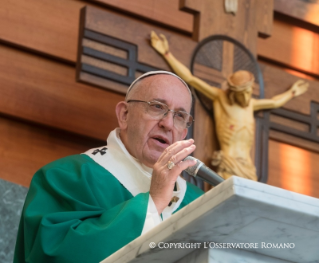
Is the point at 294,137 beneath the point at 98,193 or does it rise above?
above

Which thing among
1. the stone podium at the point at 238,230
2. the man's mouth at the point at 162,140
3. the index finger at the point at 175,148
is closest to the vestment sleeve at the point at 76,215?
the index finger at the point at 175,148

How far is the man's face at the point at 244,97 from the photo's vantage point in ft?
15.4

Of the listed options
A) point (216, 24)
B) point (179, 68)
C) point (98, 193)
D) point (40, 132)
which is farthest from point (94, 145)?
point (98, 193)

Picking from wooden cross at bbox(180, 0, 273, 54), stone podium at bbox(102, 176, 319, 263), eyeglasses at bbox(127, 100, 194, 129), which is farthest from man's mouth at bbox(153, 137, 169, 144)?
stone podium at bbox(102, 176, 319, 263)

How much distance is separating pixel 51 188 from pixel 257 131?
2.04 metres

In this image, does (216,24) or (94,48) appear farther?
(216,24)

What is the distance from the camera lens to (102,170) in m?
3.56

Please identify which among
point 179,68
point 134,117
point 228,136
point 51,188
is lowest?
point 51,188

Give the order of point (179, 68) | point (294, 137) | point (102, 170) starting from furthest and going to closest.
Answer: point (294, 137)
point (179, 68)
point (102, 170)

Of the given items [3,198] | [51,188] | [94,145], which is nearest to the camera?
[51,188]

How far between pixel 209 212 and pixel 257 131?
3.28 metres

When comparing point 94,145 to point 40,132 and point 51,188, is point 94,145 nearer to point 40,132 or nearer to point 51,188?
point 40,132

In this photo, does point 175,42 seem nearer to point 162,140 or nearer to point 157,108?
point 157,108

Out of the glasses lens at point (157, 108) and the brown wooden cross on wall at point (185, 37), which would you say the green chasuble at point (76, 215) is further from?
the brown wooden cross on wall at point (185, 37)
